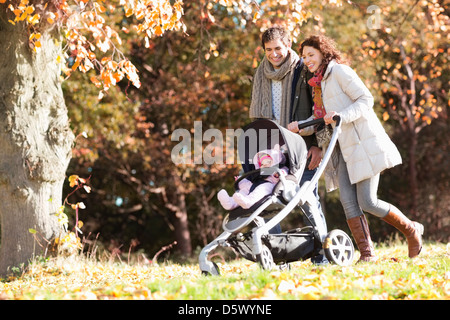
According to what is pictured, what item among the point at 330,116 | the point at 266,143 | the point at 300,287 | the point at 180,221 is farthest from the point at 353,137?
the point at 180,221

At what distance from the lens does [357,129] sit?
16.3 feet

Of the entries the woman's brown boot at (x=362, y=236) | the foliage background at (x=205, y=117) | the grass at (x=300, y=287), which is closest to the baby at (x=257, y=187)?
the grass at (x=300, y=287)

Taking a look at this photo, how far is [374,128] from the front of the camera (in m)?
4.95

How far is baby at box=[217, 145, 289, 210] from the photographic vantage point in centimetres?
432

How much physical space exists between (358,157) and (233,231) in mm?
1241

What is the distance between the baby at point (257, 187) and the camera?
4.32m

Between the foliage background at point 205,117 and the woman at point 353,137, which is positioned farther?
the foliage background at point 205,117

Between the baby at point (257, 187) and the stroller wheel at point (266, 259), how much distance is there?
332mm

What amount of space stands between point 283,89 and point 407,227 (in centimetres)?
152

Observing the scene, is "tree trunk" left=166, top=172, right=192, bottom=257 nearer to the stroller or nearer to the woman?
the woman

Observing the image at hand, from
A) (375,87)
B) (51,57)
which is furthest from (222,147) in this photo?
(51,57)

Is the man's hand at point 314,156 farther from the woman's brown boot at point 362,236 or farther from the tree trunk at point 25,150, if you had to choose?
the tree trunk at point 25,150

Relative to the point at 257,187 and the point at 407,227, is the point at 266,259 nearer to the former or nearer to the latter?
the point at 257,187

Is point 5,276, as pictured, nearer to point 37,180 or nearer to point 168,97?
point 37,180
